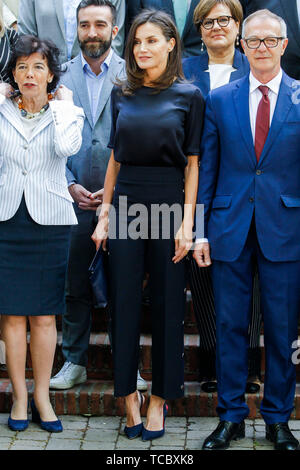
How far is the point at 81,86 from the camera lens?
4.81 meters

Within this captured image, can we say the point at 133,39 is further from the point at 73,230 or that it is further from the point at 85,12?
the point at 73,230

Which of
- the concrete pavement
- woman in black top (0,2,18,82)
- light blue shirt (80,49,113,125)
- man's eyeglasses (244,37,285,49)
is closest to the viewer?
man's eyeglasses (244,37,285,49)

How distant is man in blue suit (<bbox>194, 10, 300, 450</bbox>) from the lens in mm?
4012

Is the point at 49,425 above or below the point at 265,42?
below

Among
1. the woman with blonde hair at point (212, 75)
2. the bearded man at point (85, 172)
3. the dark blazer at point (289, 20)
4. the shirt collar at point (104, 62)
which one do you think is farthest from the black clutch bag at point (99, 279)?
the dark blazer at point (289, 20)

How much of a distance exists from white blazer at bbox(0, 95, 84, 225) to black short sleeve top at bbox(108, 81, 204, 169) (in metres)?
0.31

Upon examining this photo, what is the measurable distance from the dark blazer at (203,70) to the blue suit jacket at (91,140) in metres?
0.39

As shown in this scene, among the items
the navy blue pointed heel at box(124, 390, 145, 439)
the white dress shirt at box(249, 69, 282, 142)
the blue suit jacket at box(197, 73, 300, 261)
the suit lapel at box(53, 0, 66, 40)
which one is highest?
the suit lapel at box(53, 0, 66, 40)

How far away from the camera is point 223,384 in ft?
13.8

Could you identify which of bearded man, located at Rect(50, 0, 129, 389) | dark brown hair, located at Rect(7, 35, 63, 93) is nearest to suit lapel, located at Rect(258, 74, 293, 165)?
bearded man, located at Rect(50, 0, 129, 389)

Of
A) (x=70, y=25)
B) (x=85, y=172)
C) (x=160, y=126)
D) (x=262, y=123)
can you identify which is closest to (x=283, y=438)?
(x=262, y=123)

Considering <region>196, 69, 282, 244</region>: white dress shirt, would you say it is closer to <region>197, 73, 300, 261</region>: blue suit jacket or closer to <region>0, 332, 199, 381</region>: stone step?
<region>197, 73, 300, 261</region>: blue suit jacket

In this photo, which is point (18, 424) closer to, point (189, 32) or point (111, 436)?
point (111, 436)

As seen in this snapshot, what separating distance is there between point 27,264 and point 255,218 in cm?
123
